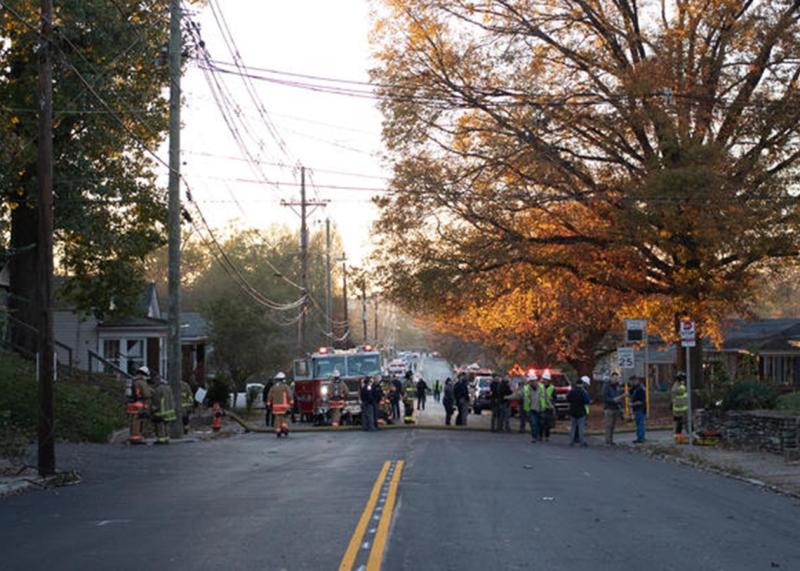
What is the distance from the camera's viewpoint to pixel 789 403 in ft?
83.4

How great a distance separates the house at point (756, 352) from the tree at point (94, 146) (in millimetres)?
22052

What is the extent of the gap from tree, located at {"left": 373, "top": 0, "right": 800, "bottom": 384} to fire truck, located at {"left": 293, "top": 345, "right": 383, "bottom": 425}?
20.0ft

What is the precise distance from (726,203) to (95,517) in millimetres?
21681

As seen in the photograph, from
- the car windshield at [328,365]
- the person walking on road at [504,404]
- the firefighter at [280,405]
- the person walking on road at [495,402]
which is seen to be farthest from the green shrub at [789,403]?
the car windshield at [328,365]

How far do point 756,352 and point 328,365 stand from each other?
2068 cm

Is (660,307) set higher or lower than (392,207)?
lower

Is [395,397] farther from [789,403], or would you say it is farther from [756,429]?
[756,429]

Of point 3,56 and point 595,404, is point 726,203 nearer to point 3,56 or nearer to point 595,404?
point 3,56

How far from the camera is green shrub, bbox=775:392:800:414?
2474cm

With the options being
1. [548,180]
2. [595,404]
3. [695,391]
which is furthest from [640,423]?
[595,404]

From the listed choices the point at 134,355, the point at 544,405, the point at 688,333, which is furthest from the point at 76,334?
the point at 688,333

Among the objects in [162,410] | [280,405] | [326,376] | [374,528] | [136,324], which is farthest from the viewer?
[136,324]

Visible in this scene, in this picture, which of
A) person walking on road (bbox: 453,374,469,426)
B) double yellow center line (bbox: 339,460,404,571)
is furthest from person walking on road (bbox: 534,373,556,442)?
double yellow center line (bbox: 339,460,404,571)

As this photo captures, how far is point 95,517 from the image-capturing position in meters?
13.8
